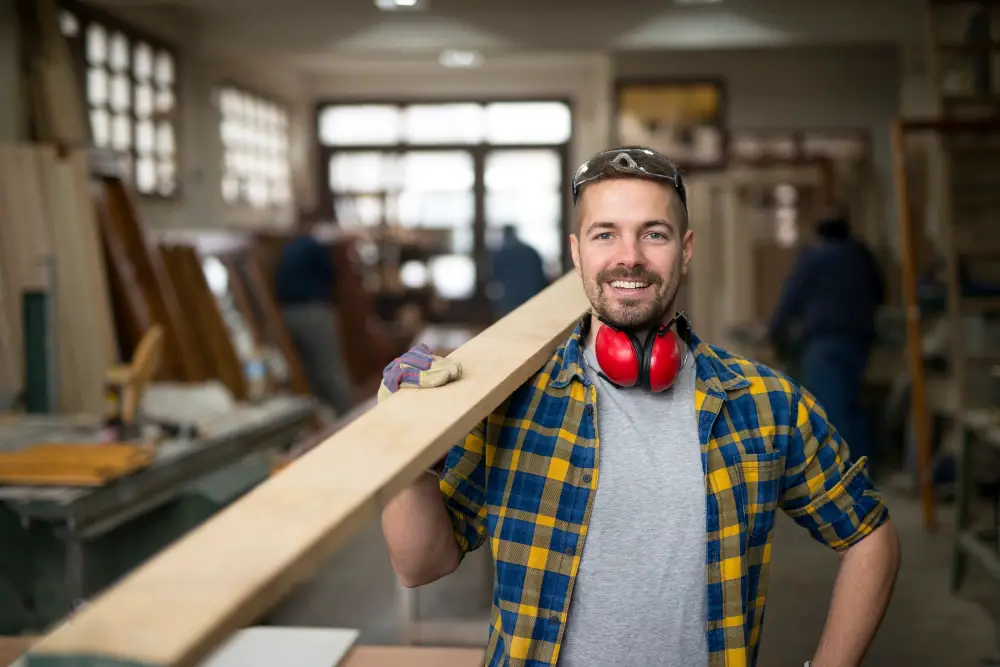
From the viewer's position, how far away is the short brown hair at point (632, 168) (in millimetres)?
1648

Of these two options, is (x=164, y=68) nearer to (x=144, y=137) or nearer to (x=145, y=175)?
(x=144, y=137)

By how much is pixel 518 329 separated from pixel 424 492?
42 cm

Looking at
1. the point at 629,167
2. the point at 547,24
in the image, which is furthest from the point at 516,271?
the point at 629,167

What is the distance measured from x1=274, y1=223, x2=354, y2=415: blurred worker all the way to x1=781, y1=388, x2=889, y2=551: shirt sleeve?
7.39 m

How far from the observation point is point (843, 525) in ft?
5.66

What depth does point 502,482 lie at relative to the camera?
5.54 feet

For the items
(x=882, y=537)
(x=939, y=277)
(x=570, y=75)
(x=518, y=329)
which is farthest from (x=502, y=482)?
(x=570, y=75)

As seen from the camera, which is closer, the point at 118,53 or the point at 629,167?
the point at 629,167

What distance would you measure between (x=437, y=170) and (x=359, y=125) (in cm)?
117

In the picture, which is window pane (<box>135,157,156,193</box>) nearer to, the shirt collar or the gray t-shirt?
the shirt collar

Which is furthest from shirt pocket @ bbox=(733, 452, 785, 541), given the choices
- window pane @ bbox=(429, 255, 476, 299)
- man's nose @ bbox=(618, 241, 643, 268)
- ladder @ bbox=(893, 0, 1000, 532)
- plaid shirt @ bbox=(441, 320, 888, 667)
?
window pane @ bbox=(429, 255, 476, 299)

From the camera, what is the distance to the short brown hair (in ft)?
5.41

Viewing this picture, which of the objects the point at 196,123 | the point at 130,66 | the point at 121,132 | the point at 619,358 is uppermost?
the point at 130,66

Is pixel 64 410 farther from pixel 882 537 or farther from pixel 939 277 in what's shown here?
pixel 939 277
